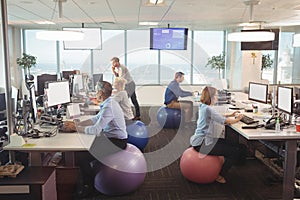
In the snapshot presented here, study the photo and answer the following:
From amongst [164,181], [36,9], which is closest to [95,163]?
[164,181]

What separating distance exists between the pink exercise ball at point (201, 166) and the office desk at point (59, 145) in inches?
47.3

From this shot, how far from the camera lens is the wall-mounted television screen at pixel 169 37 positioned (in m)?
7.28

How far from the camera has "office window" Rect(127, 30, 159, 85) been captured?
9.66 metres

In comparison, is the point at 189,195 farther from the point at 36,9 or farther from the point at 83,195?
the point at 36,9

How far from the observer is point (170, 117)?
21.0 feet

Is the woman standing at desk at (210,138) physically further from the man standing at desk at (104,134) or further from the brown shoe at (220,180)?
the man standing at desk at (104,134)

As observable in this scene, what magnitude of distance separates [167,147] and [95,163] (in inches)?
83.0

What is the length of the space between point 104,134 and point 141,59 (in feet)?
22.1

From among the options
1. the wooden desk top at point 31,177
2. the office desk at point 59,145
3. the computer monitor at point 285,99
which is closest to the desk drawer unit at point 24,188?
the wooden desk top at point 31,177

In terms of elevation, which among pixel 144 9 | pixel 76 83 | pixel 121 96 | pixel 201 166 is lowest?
pixel 201 166

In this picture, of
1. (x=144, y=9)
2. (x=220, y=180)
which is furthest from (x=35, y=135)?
(x=144, y=9)

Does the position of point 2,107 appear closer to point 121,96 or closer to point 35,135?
point 35,135

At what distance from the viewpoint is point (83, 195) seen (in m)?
3.27

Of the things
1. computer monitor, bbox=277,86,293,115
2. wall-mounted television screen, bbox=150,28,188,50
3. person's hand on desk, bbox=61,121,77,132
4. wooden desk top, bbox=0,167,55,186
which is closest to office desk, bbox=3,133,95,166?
person's hand on desk, bbox=61,121,77,132
